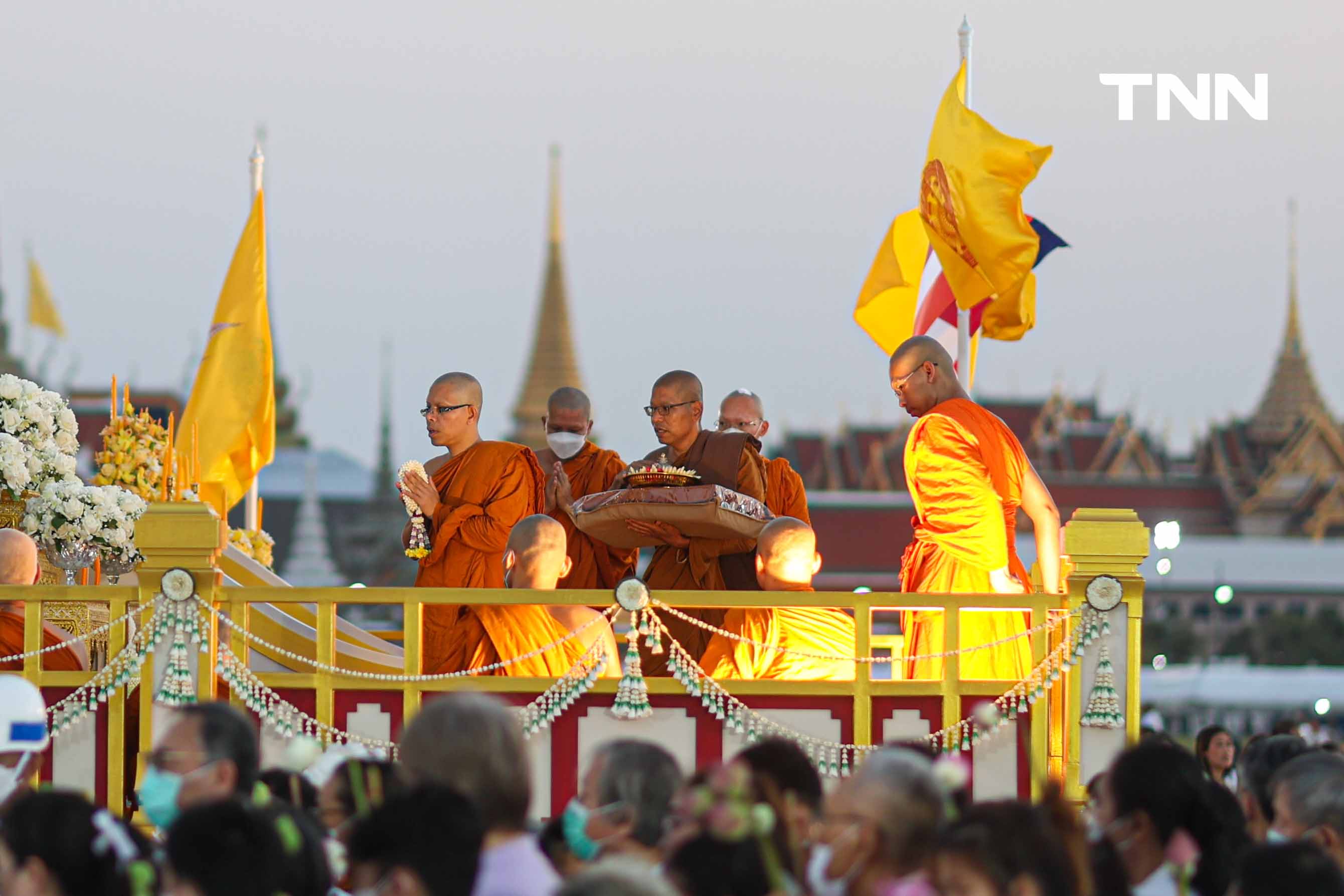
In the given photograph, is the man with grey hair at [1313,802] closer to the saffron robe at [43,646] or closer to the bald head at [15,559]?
the saffron robe at [43,646]

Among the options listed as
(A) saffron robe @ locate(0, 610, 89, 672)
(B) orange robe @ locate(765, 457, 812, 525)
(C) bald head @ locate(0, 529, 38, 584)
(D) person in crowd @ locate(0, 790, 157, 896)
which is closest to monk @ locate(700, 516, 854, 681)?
(B) orange robe @ locate(765, 457, 812, 525)

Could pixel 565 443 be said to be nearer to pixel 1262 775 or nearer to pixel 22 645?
pixel 22 645

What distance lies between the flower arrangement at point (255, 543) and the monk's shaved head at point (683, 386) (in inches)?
158

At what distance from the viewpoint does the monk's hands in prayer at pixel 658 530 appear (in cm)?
1007

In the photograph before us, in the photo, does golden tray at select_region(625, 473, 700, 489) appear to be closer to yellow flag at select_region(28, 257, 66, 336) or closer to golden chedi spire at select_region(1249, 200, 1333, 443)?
yellow flag at select_region(28, 257, 66, 336)

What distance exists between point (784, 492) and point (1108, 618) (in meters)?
2.32

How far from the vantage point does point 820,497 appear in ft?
207

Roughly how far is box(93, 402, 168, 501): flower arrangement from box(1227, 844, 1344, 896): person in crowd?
26.3 ft

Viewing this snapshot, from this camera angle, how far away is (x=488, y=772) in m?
5.06

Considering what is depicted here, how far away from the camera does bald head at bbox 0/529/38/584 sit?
9.80m

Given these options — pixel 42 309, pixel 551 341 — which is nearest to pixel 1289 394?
pixel 551 341

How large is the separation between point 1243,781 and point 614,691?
2880 millimetres

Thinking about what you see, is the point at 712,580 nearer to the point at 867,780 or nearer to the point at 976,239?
the point at 976,239

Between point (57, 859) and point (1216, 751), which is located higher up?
point (57, 859)
